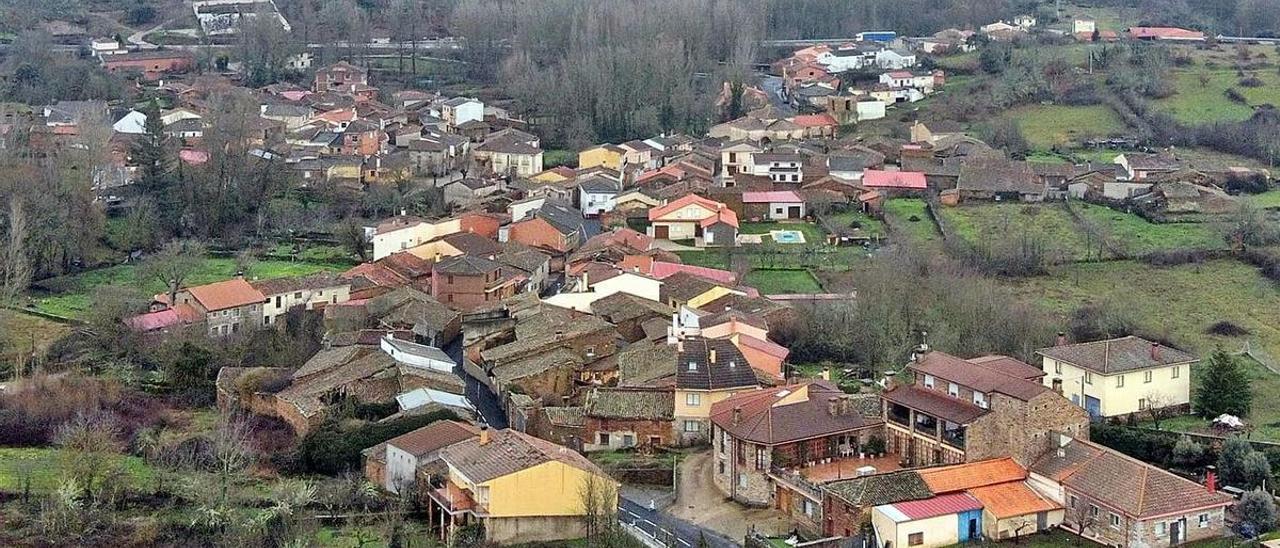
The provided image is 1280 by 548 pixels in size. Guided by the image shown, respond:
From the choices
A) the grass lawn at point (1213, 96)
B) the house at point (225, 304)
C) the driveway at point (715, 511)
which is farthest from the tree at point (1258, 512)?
the grass lawn at point (1213, 96)

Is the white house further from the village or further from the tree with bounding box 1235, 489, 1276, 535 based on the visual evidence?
the tree with bounding box 1235, 489, 1276, 535

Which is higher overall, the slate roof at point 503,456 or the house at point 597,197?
the slate roof at point 503,456

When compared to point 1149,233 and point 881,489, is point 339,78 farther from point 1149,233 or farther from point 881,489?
point 881,489

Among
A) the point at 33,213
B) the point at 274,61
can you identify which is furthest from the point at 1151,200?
the point at 274,61

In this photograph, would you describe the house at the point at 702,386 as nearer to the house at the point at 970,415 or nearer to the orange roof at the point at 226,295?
the house at the point at 970,415

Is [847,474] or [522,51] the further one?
[522,51]

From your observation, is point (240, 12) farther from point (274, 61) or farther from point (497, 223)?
point (497, 223)

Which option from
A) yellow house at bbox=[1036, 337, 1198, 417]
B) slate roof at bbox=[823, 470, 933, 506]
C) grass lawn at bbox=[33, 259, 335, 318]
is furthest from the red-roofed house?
slate roof at bbox=[823, 470, 933, 506]
